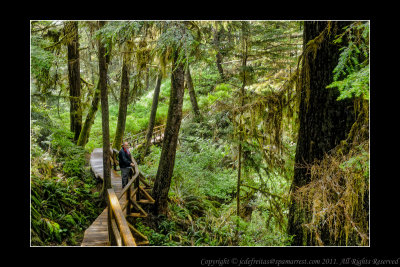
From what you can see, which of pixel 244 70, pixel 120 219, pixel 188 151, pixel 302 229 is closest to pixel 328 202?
pixel 302 229

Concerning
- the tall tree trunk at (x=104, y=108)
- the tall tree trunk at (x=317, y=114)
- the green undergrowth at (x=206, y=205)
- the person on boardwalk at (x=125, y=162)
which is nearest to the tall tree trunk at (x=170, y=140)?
the green undergrowth at (x=206, y=205)

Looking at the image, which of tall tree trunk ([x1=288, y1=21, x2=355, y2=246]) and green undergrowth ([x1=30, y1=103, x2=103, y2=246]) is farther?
green undergrowth ([x1=30, y1=103, x2=103, y2=246])

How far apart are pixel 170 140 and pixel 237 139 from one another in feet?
7.13

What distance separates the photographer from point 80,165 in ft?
35.9

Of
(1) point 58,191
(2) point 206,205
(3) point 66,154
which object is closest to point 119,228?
(1) point 58,191

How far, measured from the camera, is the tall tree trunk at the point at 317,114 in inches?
161

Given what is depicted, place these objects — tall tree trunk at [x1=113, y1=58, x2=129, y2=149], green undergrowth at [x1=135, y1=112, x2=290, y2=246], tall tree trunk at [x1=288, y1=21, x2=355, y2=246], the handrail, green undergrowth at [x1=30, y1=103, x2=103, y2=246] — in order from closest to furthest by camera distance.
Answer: the handrail < tall tree trunk at [x1=288, y1=21, x2=355, y2=246] < green undergrowth at [x1=30, y1=103, x2=103, y2=246] < green undergrowth at [x1=135, y1=112, x2=290, y2=246] < tall tree trunk at [x1=113, y1=58, x2=129, y2=149]

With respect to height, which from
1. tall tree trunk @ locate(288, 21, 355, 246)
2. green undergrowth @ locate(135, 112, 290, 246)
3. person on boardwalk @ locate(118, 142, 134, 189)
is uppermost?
tall tree trunk @ locate(288, 21, 355, 246)

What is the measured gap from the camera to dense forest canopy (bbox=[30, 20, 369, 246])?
139 inches

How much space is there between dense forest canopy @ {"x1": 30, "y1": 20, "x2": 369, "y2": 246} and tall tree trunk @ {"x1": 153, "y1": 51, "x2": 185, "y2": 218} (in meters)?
0.03

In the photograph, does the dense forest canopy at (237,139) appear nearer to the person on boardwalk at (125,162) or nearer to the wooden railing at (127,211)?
the wooden railing at (127,211)

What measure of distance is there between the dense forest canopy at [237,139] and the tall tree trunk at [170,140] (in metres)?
0.03

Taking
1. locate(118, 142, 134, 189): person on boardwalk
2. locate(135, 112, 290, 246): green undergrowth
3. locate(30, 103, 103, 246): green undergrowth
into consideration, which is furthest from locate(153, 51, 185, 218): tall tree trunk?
locate(30, 103, 103, 246): green undergrowth

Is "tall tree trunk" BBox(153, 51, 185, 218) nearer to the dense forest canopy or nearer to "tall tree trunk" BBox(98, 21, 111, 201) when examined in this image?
the dense forest canopy
